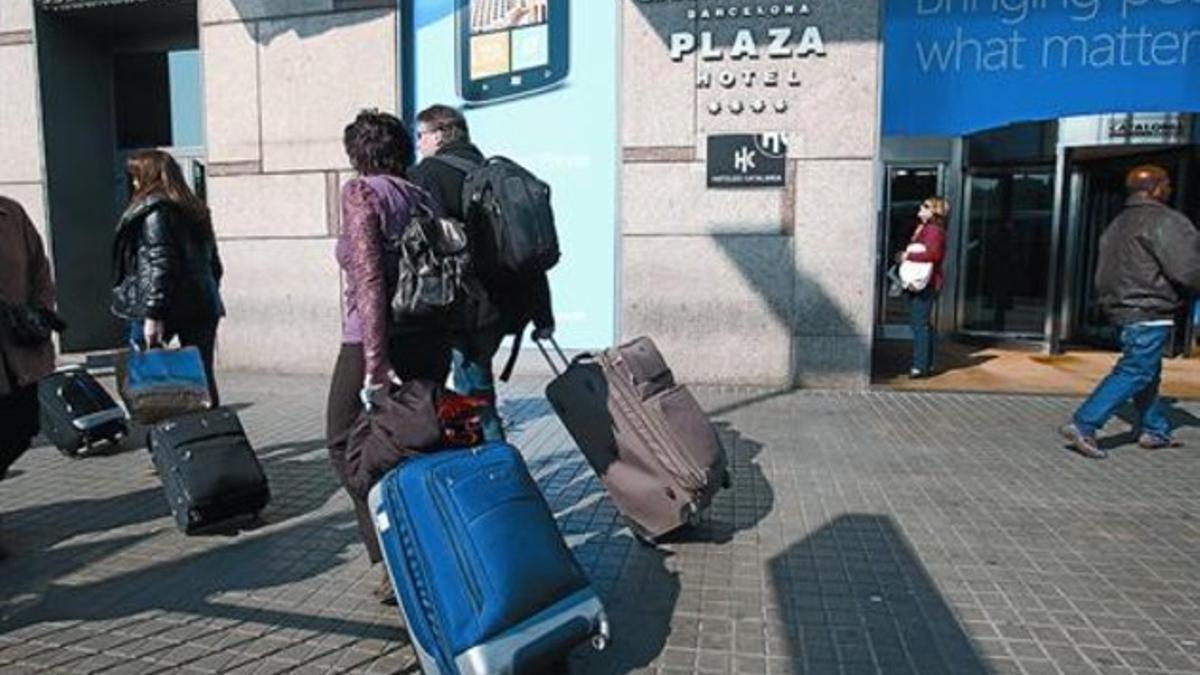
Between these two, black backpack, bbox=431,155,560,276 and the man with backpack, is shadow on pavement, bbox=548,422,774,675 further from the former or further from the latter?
black backpack, bbox=431,155,560,276

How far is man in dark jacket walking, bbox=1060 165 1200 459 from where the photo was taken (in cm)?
492

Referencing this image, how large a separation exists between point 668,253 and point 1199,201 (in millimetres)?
6580

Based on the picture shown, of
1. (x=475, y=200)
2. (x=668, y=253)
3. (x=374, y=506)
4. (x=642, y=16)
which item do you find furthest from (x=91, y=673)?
(x=642, y=16)

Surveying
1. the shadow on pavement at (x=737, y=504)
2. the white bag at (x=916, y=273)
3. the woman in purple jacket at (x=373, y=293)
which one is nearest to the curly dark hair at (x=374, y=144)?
the woman in purple jacket at (x=373, y=293)

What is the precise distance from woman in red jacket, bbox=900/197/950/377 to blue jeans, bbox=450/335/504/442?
17.2ft

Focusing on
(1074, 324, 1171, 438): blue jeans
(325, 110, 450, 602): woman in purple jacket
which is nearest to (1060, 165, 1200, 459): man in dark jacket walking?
Answer: (1074, 324, 1171, 438): blue jeans

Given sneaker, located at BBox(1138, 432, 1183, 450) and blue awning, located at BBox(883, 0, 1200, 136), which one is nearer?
sneaker, located at BBox(1138, 432, 1183, 450)

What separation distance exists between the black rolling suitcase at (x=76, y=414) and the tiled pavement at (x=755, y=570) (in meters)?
0.17

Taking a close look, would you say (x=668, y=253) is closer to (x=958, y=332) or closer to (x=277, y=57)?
(x=277, y=57)

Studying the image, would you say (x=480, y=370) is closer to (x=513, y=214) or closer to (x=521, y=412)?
(x=513, y=214)

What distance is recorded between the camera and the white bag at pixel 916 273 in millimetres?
8039

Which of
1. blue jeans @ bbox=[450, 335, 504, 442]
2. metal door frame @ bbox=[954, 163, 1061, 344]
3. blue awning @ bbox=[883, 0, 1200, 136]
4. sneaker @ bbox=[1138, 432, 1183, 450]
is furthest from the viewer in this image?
metal door frame @ bbox=[954, 163, 1061, 344]

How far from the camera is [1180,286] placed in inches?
196

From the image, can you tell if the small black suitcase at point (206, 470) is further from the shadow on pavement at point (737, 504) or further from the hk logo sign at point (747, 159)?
the hk logo sign at point (747, 159)
